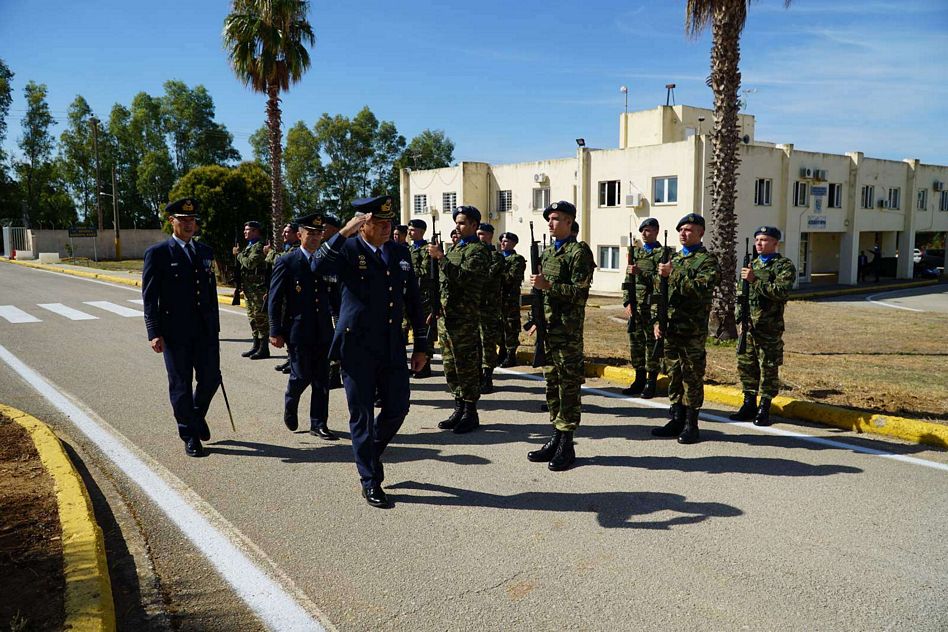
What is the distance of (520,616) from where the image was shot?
3357 mm

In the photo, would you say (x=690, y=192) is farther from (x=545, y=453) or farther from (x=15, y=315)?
(x=545, y=453)

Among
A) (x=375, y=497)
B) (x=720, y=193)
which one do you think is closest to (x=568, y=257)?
(x=375, y=497)

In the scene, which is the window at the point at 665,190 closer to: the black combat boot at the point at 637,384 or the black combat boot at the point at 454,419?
the black combat boot at the point at 637,384

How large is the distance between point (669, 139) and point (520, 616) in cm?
3244

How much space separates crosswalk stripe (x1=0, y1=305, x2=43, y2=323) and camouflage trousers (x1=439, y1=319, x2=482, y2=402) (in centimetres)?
1293

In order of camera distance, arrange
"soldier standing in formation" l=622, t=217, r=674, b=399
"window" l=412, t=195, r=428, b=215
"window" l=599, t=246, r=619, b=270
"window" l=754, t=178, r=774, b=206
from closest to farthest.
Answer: "soldier standing in formation" l=622, t=217, r=674, b=399
"window" l=754, t=178, r=774, b=206
"window" l=599, t=246, r=619, b=270
"window" l=412, t=195, r=428, b=215

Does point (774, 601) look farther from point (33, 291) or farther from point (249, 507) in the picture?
point (33, 291)

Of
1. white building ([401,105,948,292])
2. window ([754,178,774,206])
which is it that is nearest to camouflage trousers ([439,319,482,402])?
white building ([401,105,948,292])

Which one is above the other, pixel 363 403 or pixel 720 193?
pixel 720 193

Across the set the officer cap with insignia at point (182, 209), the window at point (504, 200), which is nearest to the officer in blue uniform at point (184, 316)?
the officer cap with insignia at point (182, 209)

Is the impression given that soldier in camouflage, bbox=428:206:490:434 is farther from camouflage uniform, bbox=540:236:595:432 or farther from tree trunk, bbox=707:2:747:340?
tree trunk, bbox=707:2:747:340

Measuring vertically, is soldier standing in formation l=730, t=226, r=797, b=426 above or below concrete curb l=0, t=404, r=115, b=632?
above

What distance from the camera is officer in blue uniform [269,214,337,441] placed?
6.57 meters

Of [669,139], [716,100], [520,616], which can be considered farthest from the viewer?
[669,139]
